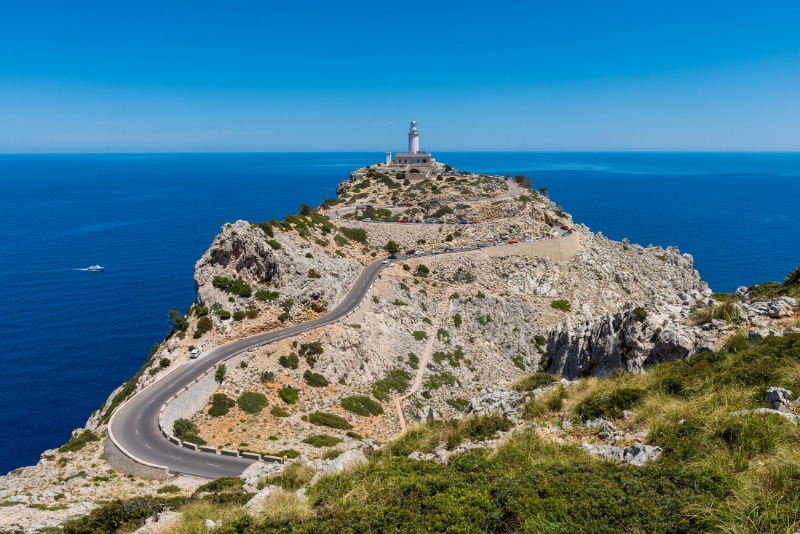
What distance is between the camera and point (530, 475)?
11141 millimetres

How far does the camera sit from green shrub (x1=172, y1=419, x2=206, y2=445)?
1232 inches

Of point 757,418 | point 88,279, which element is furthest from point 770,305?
point 88,279

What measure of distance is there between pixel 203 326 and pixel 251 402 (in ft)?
38.3

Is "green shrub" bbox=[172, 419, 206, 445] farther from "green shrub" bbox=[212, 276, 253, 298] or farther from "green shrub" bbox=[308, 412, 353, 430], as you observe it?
"green shrub" bbox=[212, 276, 253, 298]

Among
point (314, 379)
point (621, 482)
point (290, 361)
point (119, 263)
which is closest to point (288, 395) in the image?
point (314, 379)

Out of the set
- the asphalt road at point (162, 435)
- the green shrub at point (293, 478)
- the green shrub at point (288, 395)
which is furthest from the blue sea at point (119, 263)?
the green shrub at point (293, 478)

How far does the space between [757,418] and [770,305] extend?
522 inches

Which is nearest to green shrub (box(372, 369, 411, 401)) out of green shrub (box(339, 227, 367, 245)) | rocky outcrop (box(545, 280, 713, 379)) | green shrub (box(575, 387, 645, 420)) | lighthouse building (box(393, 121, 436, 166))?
rocky outcrop (box(545, 280, 713, 379))

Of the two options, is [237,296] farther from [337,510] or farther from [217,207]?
[217,207]

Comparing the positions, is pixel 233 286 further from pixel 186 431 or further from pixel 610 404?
pixel 610 404

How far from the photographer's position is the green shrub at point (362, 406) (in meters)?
39.6

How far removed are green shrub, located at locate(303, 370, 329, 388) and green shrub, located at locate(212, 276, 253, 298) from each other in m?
12.7

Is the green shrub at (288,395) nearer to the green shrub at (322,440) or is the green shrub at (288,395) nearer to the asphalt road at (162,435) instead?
the green shrub at (322,440)

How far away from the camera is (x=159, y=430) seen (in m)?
31.5
